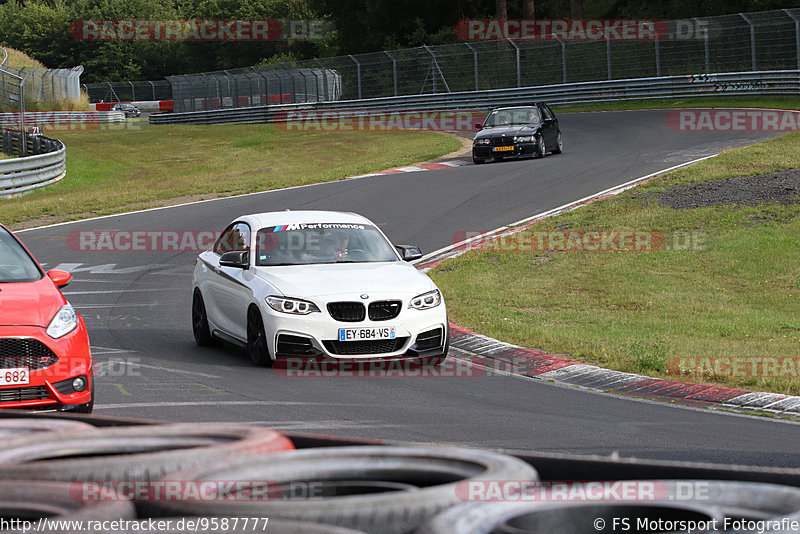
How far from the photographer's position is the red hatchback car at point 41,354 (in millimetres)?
7363

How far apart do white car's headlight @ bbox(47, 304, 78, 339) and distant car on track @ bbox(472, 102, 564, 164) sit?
73.0 feet

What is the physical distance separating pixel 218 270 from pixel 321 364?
1.89 meters

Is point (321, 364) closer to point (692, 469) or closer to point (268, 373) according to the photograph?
point (268, 373)

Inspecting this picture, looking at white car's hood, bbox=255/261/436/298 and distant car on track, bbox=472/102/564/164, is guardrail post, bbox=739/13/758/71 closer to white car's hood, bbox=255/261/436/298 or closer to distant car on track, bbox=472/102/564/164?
distant car on track, bbox=472/102/564/164

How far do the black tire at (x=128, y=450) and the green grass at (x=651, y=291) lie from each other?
6255 mm

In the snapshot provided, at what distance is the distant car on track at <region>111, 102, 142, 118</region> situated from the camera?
75.2 metres

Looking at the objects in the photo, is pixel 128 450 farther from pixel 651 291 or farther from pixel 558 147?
pixel 558 147

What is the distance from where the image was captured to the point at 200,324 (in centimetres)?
1180

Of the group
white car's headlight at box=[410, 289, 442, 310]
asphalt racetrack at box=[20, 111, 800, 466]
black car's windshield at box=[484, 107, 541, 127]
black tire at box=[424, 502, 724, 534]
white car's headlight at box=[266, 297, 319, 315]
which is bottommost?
asphalt racetrack at box=[20, 111, 800, 466]

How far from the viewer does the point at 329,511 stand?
319 centimetres

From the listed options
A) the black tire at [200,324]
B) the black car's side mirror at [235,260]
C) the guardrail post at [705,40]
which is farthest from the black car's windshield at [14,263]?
the guardrail post at [705,40]

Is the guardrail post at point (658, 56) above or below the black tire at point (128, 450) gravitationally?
above

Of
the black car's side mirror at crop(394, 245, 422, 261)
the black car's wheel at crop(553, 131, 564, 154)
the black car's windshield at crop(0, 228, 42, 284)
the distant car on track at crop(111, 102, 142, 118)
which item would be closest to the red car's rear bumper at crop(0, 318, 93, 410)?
the black car's windshield at crop(0, 228, 42, 284)

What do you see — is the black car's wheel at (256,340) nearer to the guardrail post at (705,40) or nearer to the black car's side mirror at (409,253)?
the black car's side mirror at (409,253)
